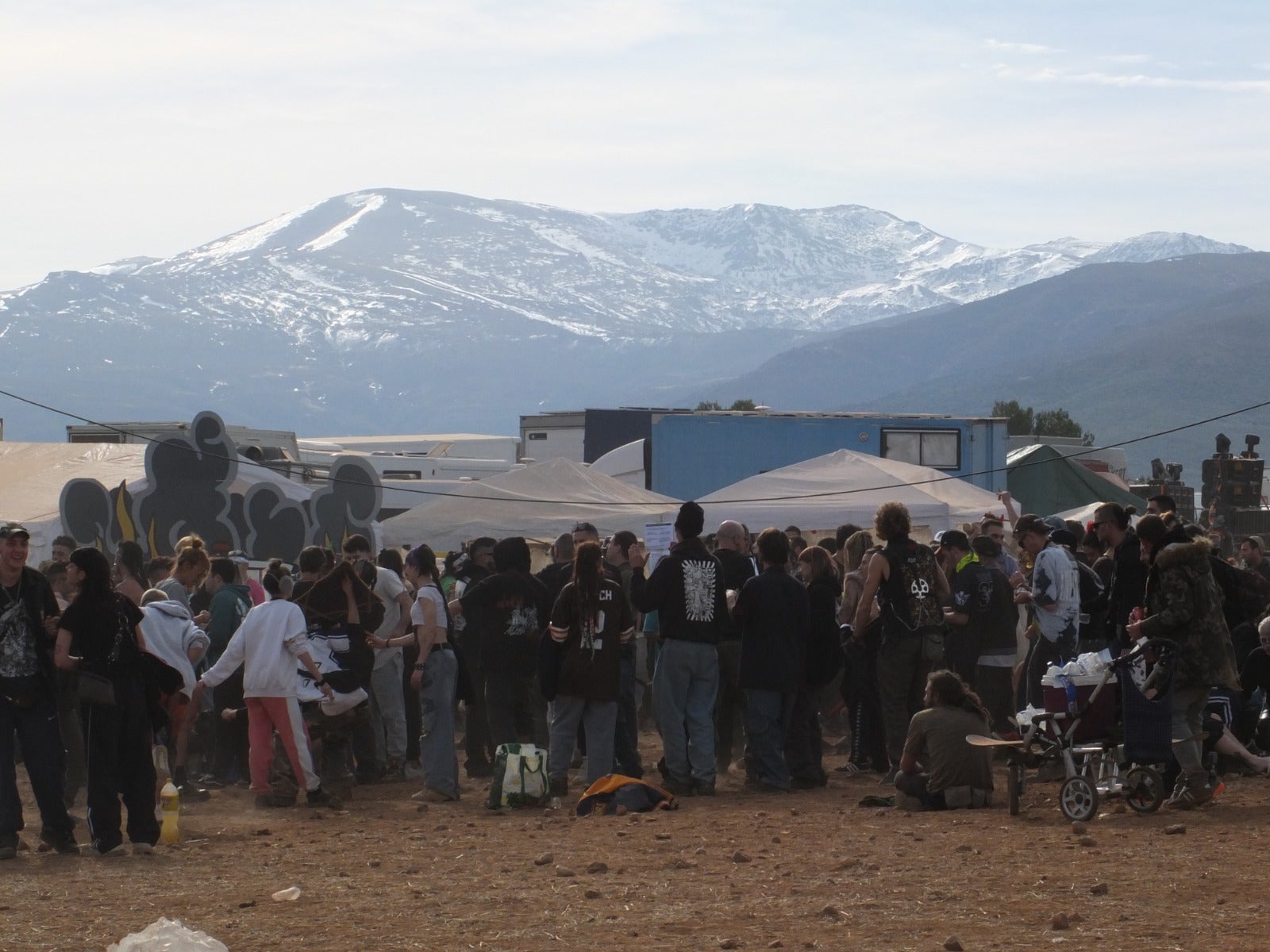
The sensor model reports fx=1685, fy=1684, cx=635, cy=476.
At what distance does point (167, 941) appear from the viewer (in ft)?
18.8

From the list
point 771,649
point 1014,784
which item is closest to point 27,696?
point 771,649

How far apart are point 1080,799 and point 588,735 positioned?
3.21 m

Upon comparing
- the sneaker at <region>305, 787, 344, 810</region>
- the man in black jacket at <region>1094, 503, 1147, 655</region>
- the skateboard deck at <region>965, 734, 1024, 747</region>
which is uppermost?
the man in black jacket at <region>1094, 503, 1147, 655</region>

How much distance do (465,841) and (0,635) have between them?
8.47 ft

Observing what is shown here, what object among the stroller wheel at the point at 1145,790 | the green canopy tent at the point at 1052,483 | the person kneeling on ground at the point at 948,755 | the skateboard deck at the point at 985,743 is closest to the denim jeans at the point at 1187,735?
the stroller wheel at the point at 1145,790

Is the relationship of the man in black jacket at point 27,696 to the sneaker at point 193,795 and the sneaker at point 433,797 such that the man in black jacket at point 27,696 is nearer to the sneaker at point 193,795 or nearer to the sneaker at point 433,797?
the sneaker at point 193,795

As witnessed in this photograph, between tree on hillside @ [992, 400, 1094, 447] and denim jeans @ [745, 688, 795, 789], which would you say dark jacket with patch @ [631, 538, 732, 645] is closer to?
denim jeans @ [745, 688, 795, 789]

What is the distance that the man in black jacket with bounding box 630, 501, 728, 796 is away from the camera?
34.4ft

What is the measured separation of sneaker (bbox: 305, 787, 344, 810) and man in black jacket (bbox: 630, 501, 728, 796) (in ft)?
6.77

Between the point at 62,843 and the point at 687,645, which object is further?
the point at 687,645

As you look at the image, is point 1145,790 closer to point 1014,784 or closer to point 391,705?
point 1014,784

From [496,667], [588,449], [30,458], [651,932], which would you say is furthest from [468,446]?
[651,932]

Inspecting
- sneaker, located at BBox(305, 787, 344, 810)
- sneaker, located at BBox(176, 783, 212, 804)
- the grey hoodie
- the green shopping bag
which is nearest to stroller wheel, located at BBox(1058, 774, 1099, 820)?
the green shopping bag

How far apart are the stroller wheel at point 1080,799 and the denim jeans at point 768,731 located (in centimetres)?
246
